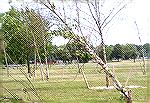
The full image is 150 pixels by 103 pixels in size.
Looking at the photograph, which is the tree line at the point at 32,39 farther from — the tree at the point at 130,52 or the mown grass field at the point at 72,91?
the mown grass field at the point at 72,91

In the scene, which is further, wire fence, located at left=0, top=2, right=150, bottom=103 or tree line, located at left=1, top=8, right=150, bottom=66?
tree line, located at left=1, top=8, right=150, bottom=66

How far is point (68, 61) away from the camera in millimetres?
10336

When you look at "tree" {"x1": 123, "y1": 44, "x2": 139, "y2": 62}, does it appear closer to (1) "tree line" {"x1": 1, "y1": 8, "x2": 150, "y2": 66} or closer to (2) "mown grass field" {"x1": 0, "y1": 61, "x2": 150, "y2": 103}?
(1) "tree line" {"x1": 1, "y1": 8, "x2": 150, "y2": 66}

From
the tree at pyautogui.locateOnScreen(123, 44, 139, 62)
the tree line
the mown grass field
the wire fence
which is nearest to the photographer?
the wire fence

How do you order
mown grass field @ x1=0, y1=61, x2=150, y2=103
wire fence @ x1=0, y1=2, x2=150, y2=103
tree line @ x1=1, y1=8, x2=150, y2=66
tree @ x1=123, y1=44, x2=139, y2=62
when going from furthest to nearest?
tree @ x1=123, y1=44, x2=139, y2=62 < mown grass field @ x1=0, y1=61, x2=150, y2=103 < tree line @ x1=1, y1=8, x2=150, y2=66 < wire fence @ x1=0, y1=2, x2=150, y2=103

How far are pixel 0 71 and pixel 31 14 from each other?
1.99 m

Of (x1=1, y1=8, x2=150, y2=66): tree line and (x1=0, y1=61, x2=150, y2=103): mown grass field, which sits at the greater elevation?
(x1=1, y1=8, x2=150, y2=66): tree line

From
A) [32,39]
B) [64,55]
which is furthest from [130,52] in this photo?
[32,39]

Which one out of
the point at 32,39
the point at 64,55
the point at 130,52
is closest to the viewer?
the point at 32,39

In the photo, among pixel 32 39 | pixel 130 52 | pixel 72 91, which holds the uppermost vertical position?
pixel 32 39

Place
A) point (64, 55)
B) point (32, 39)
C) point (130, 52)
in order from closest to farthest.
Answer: point (32, 39), point (130, 52), point (64, 55)

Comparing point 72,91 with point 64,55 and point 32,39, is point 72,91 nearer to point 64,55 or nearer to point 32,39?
point 64,55

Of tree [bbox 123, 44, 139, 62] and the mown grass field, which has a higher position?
tree [bbox 123, 44, 139, 62]

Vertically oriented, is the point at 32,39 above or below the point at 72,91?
above
